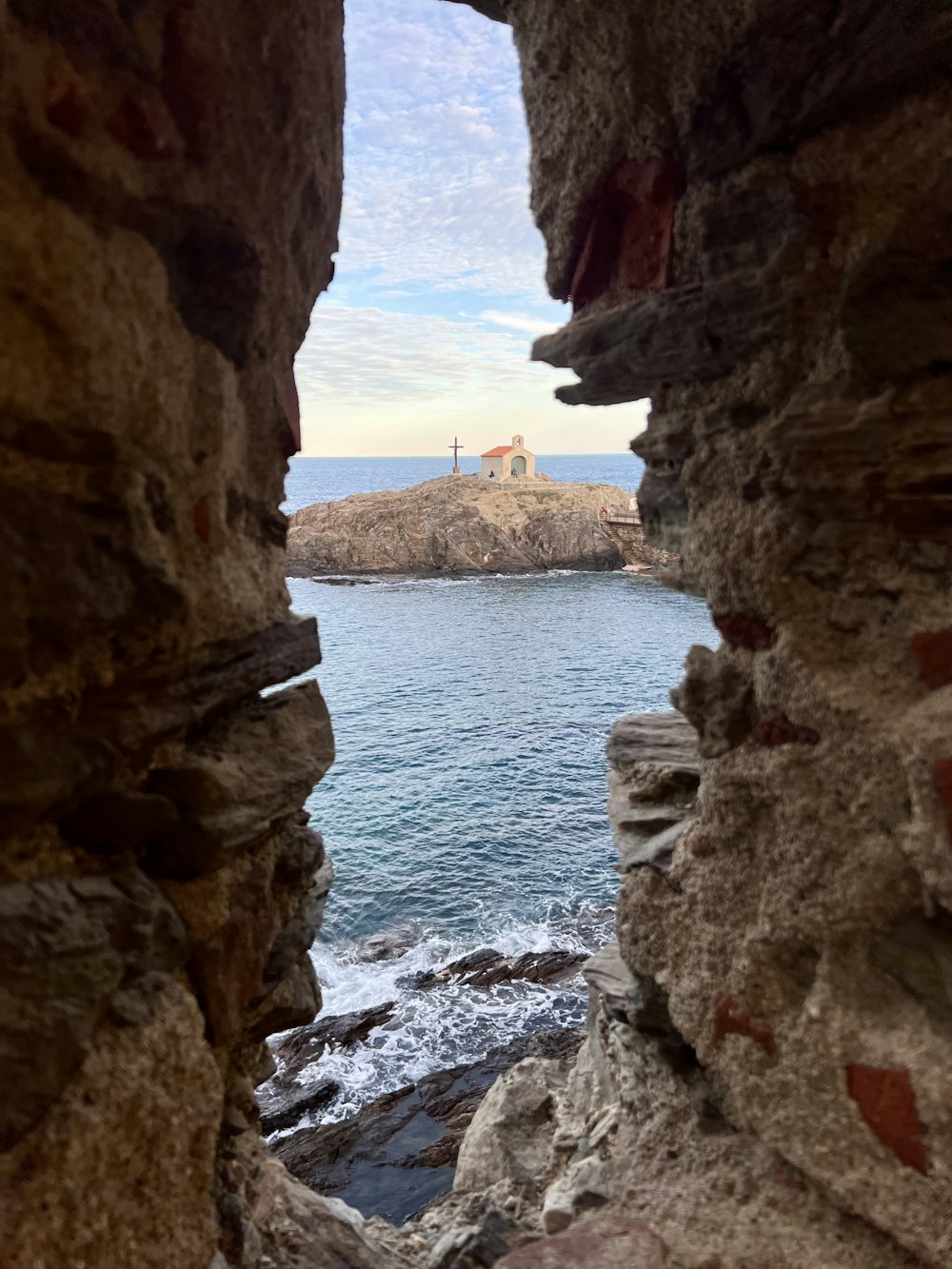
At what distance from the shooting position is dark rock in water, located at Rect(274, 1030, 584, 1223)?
7.62 meters

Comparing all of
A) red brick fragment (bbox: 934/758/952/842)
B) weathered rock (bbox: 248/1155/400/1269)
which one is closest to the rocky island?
weathered rock (bbox: 248/1155/400/1269)

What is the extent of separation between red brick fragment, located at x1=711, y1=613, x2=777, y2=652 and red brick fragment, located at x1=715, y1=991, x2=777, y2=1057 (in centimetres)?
104

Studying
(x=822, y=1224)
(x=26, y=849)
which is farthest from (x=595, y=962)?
(x=26, y=849)

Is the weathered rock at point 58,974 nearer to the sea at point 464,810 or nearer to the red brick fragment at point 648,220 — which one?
the red brick fragment at point 648,220

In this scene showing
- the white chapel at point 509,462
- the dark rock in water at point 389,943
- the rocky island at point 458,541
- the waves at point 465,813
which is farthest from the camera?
the white chapel at point 509,462

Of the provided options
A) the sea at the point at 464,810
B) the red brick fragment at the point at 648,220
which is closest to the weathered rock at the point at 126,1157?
the red brick fragment at the point at 648,220

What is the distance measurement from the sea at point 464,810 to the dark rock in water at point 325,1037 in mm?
137

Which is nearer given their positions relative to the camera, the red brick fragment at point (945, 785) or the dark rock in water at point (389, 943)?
the red brick fragment at point (945, 785)

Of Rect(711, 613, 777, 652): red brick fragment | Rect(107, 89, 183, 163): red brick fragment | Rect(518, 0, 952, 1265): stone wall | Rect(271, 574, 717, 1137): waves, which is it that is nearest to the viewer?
Rect(107, 89, 183, 163): red brick fragment

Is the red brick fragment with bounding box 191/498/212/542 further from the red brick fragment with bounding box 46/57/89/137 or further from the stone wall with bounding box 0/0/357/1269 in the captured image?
the red brick fragment with bounding box 46/57/89/137

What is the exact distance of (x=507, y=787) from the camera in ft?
54.2

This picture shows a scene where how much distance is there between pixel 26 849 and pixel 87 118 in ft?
4.59

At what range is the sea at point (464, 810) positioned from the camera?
10.1m

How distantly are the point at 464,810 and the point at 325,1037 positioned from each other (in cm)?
624
